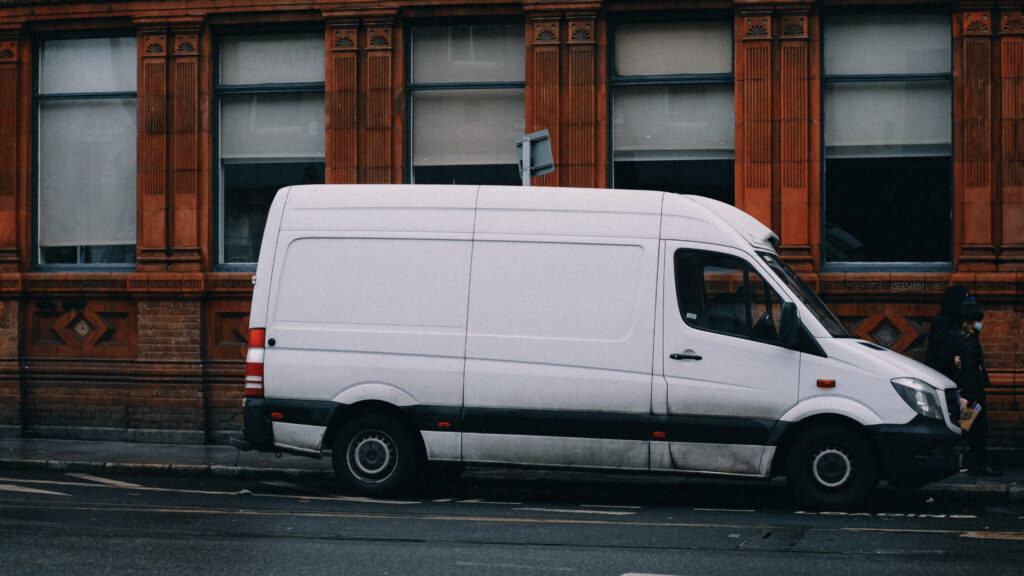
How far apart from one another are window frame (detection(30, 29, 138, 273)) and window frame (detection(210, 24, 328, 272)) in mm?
1010

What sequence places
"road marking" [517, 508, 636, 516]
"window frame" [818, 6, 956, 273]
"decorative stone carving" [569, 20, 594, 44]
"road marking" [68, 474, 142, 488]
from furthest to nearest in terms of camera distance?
"decorative stone carving" [569, 20, 594, 44]
"window frame" [818, 6, 956, 273]
"road marking" [68, 474, 142, 488]
"road marking" [517, 508, 636, 516]

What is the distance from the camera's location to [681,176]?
1608 cm

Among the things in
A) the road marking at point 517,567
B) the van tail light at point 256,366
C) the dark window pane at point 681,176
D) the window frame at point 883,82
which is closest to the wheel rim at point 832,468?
the road marking at point 517,567

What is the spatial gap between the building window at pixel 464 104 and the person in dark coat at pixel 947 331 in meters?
5.17

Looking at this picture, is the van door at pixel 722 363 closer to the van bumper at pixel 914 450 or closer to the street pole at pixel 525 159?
the van bumper at pixel 914 450

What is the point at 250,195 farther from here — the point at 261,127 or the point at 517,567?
the point at 517,567

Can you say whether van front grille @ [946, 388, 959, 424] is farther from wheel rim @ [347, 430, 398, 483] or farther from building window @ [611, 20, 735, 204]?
building window @ [611, 20, 735, 204]

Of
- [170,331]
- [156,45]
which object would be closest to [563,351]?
[170,331]

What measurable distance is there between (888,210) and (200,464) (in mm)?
7913

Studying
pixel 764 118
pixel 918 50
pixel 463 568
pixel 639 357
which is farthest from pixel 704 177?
pixel 463 568

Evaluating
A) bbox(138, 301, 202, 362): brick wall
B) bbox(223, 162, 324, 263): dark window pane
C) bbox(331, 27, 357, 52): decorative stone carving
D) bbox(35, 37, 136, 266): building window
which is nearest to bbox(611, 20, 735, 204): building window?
bbox(331, 27, 357, 52): decorative stone carving

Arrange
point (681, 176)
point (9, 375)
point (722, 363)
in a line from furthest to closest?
point (9, 375)
point (681, 176)
point (722, 363)

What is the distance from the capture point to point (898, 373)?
10.8 meters

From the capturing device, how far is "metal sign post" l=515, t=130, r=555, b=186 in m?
13.5
